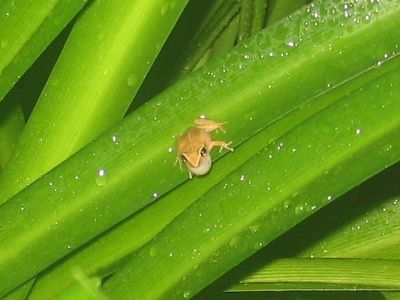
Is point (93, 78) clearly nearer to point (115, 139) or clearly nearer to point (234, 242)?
point (115, 139)

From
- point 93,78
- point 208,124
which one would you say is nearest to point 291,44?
point 208,124

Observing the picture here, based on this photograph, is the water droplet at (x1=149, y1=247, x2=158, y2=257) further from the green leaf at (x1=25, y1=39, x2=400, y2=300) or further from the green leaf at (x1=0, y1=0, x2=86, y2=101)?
the green leaf at (x1=0, y1=0, x2=86, y2=101)

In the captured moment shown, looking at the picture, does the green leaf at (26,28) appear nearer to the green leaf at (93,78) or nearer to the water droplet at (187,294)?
the green leaf at (93,78)

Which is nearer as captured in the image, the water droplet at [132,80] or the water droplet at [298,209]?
the water droplet at [298,209]

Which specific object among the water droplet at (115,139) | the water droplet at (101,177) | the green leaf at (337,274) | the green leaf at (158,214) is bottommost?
the green leaf at (337,274)

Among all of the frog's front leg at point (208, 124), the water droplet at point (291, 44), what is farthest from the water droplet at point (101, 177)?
the water droplet at point (291, 44)

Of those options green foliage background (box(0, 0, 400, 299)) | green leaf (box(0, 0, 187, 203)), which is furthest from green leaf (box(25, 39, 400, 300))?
green leaf (box(0, 0, 187, 203))

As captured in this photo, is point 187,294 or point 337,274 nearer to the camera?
point 187,294

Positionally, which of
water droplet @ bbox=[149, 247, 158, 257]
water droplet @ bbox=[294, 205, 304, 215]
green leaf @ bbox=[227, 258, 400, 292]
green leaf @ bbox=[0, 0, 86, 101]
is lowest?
green leaf @ bbox=[227, 258, 400, 292]
